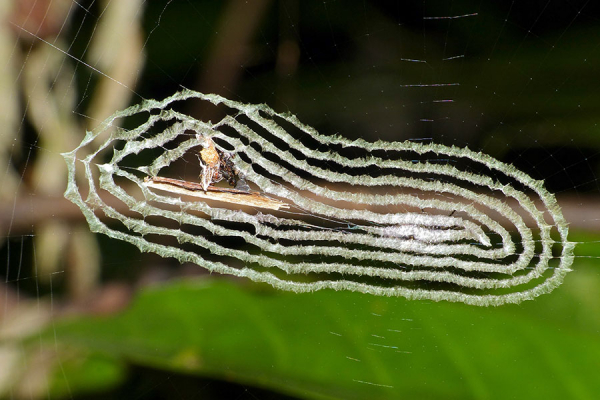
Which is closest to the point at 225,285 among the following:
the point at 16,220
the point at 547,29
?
the point at 16,220

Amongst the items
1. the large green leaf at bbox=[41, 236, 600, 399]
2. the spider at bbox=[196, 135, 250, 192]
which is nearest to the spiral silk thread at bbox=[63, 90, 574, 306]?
the spider at bbox=[196, 135, 250, 192]

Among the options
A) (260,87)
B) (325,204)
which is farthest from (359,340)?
(260,87)

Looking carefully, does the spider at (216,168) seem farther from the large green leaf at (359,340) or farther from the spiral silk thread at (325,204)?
the large green leaf at (359,340)

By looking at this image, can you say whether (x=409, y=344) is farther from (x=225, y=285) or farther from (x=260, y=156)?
(x=260, y=156)

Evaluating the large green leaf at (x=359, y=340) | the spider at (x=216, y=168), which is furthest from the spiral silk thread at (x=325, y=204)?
the large green leaf at (x=359, y=340)

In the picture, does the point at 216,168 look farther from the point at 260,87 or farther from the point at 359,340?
the point at 359,340

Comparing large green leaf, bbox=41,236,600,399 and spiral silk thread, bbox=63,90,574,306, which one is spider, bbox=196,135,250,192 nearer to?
spiral silk thread, bbox=63,90,574,306
